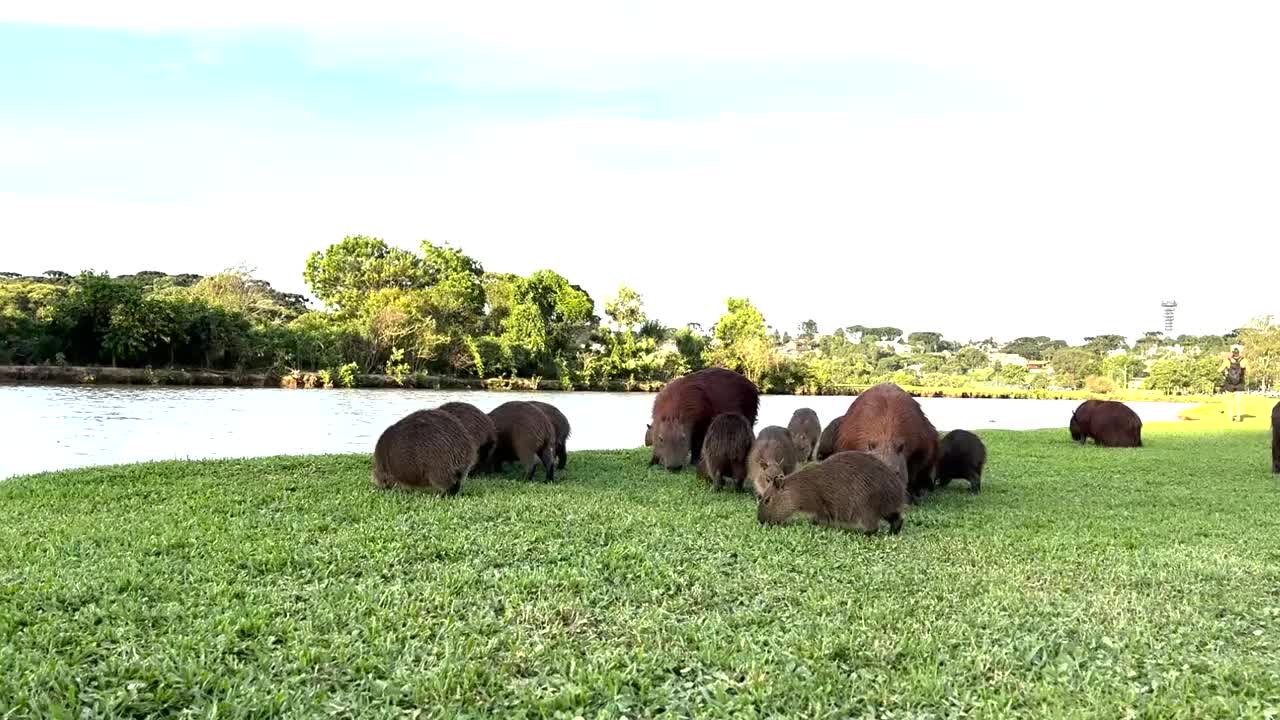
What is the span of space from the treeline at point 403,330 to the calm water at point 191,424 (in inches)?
263

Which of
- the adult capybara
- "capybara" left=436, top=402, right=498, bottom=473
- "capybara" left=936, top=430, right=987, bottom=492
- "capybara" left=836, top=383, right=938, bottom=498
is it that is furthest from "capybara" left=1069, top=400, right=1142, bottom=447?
"capybara" left=436, top=402, right=498, bottom=473

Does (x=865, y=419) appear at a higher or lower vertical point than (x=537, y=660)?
higher

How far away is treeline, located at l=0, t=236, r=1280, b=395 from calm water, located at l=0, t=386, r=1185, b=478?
21.9 ft

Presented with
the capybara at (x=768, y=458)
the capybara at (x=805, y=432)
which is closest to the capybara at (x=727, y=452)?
the capybara at (x=768, y=458)

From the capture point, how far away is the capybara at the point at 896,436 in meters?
6.52

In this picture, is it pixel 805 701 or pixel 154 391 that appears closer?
pixel 805 701

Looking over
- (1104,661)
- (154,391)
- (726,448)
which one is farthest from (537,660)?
(154,391)

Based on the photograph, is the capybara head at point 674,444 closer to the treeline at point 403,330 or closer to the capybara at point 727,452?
the capybara at point 727,452

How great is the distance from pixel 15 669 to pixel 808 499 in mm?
3883

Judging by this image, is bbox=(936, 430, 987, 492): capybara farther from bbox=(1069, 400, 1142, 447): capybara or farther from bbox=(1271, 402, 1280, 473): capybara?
bbox=(1069, 400, 1142, 447): capybara

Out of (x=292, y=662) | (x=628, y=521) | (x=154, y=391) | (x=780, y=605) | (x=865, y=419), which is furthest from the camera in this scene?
(x=154, y=391)

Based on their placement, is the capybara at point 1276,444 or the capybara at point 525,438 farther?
the capybara at point 1276,444

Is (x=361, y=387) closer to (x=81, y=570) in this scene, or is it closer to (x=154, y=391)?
(x=154, y=391)

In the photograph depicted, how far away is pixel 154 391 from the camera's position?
2856cm
